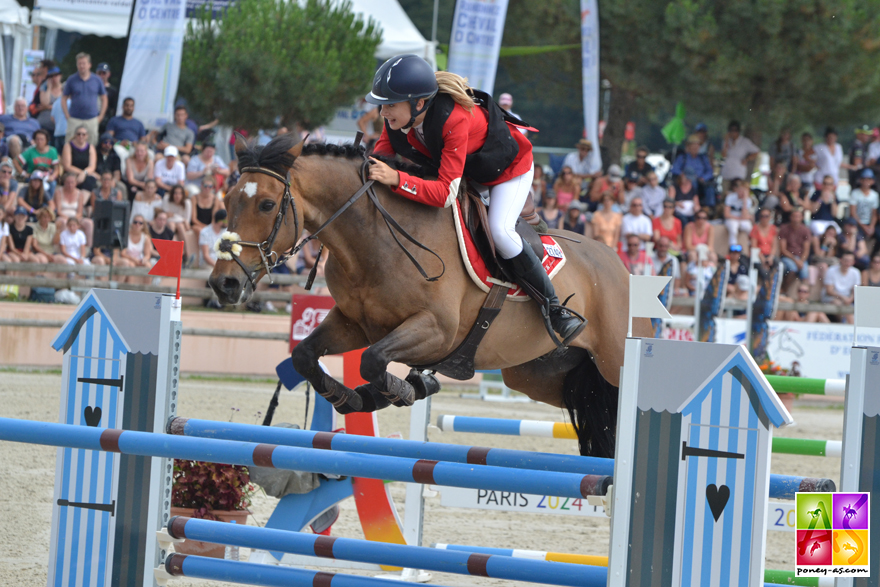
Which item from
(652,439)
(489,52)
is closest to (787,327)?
(489,52)

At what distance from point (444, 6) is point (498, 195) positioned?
1006 inches

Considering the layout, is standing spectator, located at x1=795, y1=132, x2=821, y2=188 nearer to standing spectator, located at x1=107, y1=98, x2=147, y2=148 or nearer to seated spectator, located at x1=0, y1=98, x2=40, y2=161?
standing spectator, located at x1=107, y1=98, x2=147, y2=148

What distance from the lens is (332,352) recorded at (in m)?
3.54

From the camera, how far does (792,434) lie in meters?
8.80

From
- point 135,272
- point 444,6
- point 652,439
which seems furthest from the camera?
point 444,6

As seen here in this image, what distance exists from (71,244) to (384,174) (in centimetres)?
755

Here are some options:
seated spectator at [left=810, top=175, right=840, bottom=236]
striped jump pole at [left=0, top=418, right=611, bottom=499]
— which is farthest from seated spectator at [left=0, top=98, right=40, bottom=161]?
seated spectator at [left=810, top=175, right=840, bottom=236]

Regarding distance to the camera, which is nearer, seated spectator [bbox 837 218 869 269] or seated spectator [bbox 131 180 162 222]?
seated spectator [bbox 131 180 162 222]

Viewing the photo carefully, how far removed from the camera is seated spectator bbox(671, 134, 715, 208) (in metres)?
13.0

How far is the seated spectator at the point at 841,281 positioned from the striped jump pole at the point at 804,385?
863cm

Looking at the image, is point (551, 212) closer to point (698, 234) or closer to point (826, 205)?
point (698, 234)

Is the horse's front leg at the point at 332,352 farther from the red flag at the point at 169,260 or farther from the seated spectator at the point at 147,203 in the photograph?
the seated spectator at the point at 147,203

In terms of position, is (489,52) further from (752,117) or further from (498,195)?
(498,195)

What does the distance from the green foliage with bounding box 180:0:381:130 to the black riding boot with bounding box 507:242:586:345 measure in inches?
480
